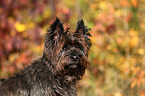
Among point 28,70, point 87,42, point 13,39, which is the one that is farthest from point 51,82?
point 13,39

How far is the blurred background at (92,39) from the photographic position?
812 centimetres

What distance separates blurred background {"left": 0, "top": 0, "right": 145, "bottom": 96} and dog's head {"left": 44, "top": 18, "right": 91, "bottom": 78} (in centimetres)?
338

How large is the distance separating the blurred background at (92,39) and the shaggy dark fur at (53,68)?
3406 millimetres

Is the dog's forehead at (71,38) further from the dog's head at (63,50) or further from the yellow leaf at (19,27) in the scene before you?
the yellow leaf at (19,27)

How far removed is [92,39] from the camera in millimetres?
9000

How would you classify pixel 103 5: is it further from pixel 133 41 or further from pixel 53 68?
pixel 53 68

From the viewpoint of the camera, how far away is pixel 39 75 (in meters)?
4.24

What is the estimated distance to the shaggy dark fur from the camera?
4.18 meters

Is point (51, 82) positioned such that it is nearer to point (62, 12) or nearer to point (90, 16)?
point (62, 12)

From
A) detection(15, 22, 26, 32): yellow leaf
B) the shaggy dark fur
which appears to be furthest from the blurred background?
the shaggy dark fur

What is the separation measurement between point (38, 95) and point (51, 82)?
0.35 m

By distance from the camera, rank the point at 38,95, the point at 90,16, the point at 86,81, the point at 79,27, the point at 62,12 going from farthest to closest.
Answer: the point at 90,16, the point at 62,12, the point at 86,81, the point at 79,27, the point at 38,95

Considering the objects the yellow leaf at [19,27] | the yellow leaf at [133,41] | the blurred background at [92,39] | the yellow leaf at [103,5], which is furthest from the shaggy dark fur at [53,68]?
the yellow leaf at [103,5]

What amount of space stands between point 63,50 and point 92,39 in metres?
4.85
